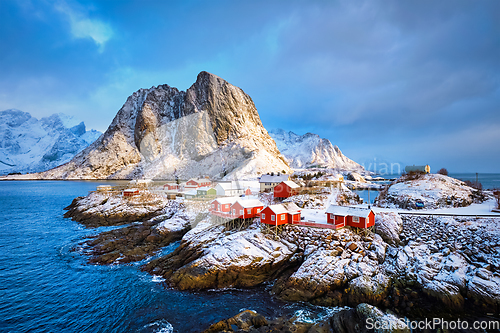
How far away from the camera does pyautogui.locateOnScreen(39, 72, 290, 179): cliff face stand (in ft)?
397

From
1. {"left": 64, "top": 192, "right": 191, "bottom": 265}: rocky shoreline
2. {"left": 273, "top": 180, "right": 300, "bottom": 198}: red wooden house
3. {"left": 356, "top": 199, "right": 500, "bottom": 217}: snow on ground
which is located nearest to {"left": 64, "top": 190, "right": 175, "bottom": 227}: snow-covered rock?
{"left": 64, "top": 192, "right": 191, "bottom": 265}: rocky shoreline

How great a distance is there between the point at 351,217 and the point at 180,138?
127184 mm

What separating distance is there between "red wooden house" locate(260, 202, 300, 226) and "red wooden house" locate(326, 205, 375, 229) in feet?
14.1

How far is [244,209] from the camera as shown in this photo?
3080 centimetres

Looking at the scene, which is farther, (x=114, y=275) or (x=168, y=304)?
(x=114, y=275)

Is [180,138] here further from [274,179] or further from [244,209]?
[244,209]

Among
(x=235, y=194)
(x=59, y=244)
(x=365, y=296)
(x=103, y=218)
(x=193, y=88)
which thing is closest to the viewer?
(x=365, y=296)

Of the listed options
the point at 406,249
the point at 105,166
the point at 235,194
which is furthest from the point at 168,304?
the point at 105,166

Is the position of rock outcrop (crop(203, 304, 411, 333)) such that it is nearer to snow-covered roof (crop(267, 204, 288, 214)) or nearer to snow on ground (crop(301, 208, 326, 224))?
snow-covered roof (crop(267, 204, 288, 214))

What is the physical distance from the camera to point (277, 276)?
21.7 meters

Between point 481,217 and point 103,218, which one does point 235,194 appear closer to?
point 103,218

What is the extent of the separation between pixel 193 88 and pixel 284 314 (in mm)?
149193

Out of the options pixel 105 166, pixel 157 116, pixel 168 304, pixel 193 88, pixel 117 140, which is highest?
pixel 193 88

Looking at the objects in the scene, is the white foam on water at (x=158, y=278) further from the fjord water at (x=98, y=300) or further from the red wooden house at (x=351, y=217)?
the red wooden house at (x=351, y=217)
